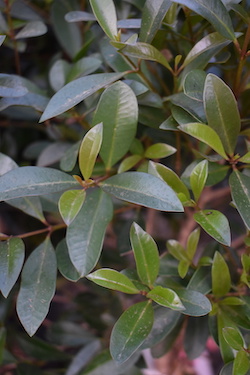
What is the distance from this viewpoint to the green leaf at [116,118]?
1.83ft

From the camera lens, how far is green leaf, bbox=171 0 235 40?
52 cm

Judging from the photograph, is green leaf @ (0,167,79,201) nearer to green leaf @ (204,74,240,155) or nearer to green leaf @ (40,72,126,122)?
green leaf @ (40,72,126,122)

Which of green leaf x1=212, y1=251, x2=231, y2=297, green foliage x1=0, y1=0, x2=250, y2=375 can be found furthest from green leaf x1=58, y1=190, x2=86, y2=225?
green leaf x1=212, y1=251, x2=231, y2=297

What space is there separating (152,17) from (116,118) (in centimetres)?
14

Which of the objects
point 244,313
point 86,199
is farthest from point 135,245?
point 244,313

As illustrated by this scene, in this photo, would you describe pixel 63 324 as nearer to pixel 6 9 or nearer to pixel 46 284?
pixel 46 284

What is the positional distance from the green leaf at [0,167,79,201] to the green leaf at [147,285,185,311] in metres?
0.18

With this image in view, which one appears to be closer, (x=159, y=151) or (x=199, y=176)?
(x=199, y=176)

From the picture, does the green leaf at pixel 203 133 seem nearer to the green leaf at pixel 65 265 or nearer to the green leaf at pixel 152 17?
the green leaf at pixel 152 17

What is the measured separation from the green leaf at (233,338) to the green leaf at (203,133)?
239mm

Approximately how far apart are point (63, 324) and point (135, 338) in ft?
1.71

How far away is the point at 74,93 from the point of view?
1.81 ft

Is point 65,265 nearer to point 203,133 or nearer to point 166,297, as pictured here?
point 166,297

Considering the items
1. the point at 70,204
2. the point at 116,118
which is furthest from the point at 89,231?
the point at 116,118
